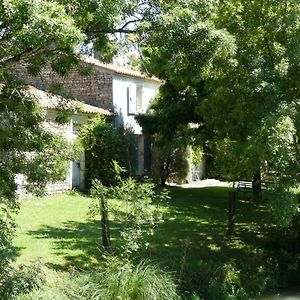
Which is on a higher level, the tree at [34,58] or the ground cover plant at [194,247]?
the tree at [34,58]

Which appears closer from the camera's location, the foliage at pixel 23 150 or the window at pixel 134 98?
the foliage at pixel 23 150

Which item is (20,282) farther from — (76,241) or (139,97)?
(139,97)

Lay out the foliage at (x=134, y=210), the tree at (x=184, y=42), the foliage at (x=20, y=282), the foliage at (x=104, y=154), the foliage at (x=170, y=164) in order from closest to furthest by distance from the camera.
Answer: the foliage at (x=20, y=282), the tree at (x=184, y=42), the foliage at (x=134, y=210), the foliage at (x=104, y=154), the foliage at (x=170, y=164)

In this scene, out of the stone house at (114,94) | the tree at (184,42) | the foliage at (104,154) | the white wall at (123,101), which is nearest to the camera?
the tree at (184,42)

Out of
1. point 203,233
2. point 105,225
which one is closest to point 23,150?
point 105,225

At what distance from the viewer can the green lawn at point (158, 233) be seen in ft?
36.6

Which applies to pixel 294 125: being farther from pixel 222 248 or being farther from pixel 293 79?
pixel 222 248

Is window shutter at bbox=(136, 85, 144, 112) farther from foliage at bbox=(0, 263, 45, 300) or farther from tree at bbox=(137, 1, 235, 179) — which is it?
foliage at bbox=(0, 263, 45, 300)

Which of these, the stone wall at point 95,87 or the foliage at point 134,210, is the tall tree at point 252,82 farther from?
the stone wall at point 95,87

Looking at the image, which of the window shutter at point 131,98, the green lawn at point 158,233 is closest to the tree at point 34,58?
the green lawn at point 158,233

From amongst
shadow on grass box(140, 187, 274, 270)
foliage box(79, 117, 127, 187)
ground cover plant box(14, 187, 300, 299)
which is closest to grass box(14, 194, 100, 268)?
ground cover plant box(14, 187, 300, 299)

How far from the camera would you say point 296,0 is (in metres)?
11.6

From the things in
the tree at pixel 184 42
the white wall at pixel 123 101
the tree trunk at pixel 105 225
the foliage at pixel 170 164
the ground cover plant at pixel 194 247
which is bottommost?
the ground cover plant at pixel 194 247

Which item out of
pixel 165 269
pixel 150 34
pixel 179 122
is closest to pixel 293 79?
pixel 150 34
